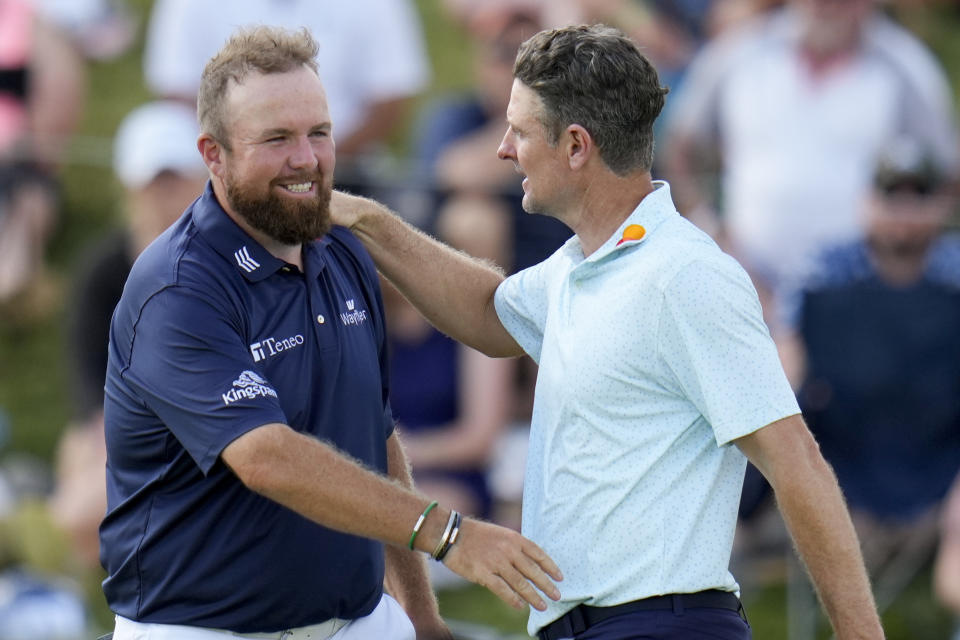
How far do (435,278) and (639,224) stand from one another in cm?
69

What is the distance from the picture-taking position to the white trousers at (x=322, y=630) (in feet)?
11.2

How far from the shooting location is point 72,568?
6.74 meters

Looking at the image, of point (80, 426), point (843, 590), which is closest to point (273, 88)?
point (843, 590)

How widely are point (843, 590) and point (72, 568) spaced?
4.48m

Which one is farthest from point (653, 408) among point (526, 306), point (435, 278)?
point (435, 278)

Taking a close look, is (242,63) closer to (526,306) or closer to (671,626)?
(526,306)

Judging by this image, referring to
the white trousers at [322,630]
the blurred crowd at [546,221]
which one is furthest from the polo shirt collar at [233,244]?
the blurred crowd at [546,221]

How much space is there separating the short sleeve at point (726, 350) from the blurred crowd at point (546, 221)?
10.5 feet

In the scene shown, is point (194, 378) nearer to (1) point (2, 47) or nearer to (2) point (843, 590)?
(2) point (843, 590)

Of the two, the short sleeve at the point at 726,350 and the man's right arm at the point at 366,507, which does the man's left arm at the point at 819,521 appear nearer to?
the short sleeve at the point at 726,350

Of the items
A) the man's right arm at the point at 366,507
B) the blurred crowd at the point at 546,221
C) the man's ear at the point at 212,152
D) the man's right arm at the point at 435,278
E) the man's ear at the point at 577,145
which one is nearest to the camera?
the man's right arm at the point at 366,507

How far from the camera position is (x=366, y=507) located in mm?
3176

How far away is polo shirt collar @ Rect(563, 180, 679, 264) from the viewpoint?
10.9ft

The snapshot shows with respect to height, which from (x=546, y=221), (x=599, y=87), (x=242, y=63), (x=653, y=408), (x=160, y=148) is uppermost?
(x=242, y=63)
